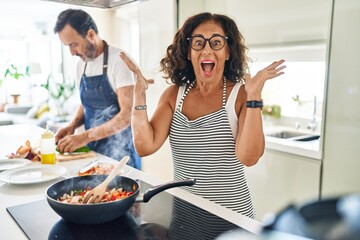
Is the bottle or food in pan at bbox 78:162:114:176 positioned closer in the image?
food in pan at bbox 78:162:114:176

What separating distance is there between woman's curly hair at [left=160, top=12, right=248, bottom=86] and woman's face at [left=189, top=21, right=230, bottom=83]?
0.03m

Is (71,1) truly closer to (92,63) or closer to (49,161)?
(92,63)

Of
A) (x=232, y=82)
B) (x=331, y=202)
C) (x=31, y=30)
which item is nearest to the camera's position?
(x=331, y=202)

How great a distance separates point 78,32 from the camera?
1.80 meters

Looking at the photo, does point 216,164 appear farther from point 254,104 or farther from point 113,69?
point 113,69

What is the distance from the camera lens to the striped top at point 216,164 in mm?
1191

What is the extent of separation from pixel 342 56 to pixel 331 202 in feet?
5.61

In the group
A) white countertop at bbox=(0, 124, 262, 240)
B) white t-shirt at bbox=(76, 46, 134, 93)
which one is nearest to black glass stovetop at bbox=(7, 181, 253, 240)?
white countertop at bbox=(0, 124, 262, 240)

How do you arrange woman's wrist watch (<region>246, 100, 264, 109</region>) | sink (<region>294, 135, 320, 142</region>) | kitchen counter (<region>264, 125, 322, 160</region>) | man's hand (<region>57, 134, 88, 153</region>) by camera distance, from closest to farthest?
woman's wrist watch (<region>246, 100, 264, 109</region>)
man's hand (<region>57, 134, 88, 153</region>)
kitchen counter (<region>264, 125, 322, 160</region>)
sink (<region>294, 135, 320, 142</region>)

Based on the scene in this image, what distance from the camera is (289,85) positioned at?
261 cm

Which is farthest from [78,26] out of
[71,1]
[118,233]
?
[118,233]

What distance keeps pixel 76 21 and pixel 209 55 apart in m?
0.91

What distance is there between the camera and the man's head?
70.8 inches

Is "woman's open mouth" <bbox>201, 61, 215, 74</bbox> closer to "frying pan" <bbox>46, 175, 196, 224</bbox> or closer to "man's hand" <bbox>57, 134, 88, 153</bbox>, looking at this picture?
"frying pan" <bbox>46, 175, 196, 224</bbox>
